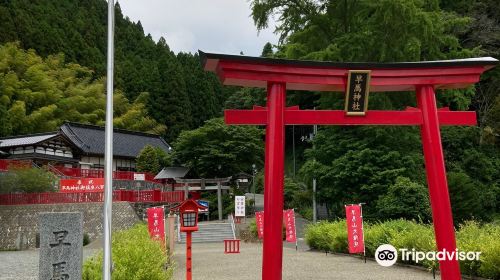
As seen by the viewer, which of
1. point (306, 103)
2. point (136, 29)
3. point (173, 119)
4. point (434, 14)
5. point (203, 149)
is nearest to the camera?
point (434, 14)

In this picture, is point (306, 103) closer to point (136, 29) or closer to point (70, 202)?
point (70, 202)

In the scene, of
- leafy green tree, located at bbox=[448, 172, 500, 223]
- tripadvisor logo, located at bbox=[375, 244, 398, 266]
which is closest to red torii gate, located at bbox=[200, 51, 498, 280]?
tripadvisor logo, located at bbox=[375, 244, 398, 266]

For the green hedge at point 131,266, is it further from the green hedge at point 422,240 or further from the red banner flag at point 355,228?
the red banner flag at point 355,228

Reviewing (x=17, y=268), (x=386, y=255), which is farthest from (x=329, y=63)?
(x=17, y=268)

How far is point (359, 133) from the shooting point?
928 inches

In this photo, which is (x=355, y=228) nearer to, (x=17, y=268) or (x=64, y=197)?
(x=17, y=268)

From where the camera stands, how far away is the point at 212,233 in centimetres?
2816

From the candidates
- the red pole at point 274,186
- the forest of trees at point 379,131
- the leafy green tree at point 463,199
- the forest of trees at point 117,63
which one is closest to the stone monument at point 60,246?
the red pole at point 274,186

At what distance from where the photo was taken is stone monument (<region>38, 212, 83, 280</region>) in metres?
6.26

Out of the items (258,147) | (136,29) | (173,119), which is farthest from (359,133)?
(136,29)

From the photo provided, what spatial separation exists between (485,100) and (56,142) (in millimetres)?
30447

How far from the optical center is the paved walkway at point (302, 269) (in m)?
12.1

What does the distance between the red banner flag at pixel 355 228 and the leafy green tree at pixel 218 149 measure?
→ 1903cm

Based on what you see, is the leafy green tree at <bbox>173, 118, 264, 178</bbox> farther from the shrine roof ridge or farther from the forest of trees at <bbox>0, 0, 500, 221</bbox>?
the shrine roof ridge
